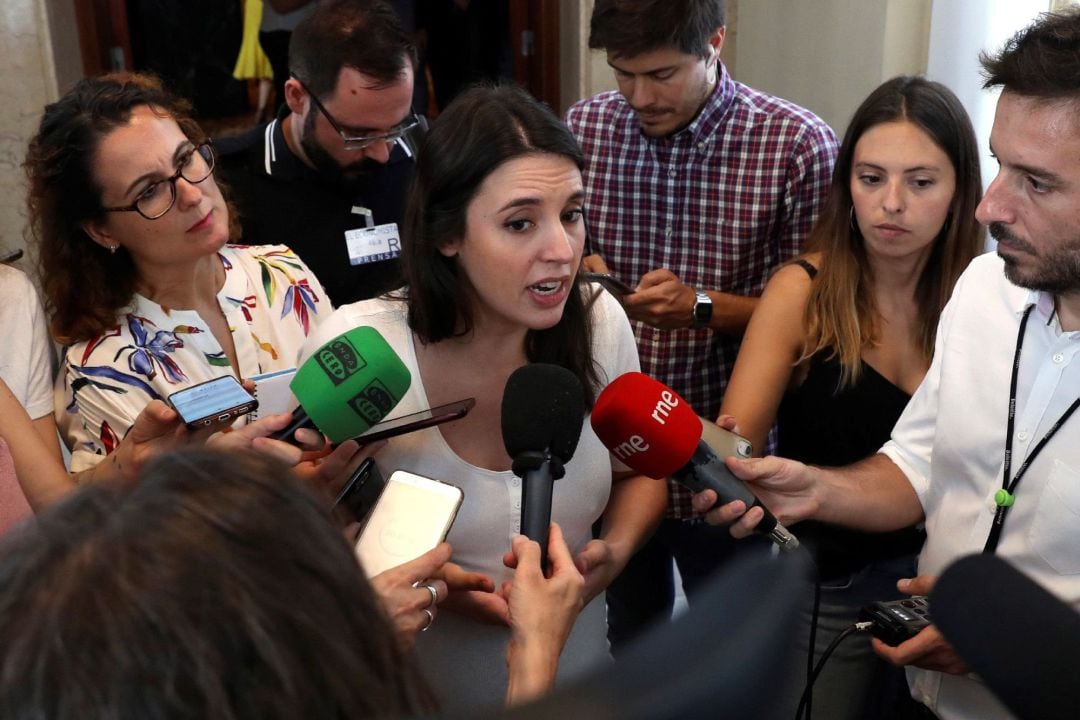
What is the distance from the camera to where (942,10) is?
302cm

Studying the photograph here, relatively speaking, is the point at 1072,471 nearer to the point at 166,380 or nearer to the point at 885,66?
the point at 166,380

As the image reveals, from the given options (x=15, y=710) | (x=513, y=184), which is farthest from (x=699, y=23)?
(x=15, y=710)

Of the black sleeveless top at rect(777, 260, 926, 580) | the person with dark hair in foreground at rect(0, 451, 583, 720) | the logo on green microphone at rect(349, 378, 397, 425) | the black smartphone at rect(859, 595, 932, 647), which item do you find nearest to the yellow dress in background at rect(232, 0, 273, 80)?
the black sleeveless top at rect(777, 260, 926, 580)

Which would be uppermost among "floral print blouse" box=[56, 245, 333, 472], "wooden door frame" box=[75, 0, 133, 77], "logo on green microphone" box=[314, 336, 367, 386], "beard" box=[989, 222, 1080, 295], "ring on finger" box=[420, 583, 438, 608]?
"wooden door frame" box=[75, 0, 133, 77]

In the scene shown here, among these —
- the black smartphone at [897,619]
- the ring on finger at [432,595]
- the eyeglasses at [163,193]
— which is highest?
the eyeglasses at [163,193]

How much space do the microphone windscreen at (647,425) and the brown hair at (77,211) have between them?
0.91 meters

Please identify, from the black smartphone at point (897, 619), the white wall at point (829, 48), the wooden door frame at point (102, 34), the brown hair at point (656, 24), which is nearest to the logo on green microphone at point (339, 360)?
the black smartphone at point (897, 619)

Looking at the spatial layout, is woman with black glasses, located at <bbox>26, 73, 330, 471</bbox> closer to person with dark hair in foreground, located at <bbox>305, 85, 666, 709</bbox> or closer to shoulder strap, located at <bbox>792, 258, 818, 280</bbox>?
person with dark hair in foreground, located at <bbox>305, 85, 666, 709</bbox>

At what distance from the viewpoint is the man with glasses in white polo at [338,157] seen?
Answer: 2.27m

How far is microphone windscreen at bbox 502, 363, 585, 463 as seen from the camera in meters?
1.25

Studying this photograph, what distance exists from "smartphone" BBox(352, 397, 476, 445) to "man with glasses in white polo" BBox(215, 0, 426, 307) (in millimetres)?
862

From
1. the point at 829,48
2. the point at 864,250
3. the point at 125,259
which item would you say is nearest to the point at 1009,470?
the point at 864,250

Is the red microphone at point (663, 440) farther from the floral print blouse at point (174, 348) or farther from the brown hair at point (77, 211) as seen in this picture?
the brown hair at point (77, 211)

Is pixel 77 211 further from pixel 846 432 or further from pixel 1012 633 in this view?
pixel 1012 633
